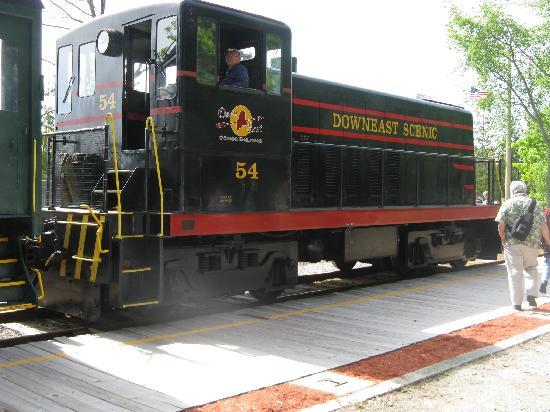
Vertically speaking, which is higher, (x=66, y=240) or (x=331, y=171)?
(x=331, y=171)

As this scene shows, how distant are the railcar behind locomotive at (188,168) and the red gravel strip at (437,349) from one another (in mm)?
2297

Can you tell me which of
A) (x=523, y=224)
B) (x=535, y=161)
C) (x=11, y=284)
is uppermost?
(x=535, y=161)

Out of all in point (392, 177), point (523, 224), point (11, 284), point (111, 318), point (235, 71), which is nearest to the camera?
point (11, 284)

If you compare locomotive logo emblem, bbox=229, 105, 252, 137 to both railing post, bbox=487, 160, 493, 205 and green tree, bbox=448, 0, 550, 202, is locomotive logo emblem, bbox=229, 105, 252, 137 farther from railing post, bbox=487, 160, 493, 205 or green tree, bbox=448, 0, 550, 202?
green tree, bbox=448, 0, 550, 202

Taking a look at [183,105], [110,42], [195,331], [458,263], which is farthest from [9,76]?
[458,263]

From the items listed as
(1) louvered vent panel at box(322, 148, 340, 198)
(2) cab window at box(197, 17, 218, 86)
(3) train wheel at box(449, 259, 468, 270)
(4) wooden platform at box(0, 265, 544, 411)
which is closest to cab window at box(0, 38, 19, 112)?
(2) cab window at box(197, 17, 218, 86)

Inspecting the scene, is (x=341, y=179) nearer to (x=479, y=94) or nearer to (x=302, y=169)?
(x=302, y=169)

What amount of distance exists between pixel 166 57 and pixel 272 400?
414 centimetres

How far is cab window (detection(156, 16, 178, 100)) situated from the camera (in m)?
6.72

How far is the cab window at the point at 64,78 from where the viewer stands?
814 centimetres

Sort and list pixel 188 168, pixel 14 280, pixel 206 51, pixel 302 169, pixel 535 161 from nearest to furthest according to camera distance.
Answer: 1. pixel 14 280
2. pixel 188 168
3. pixel 206 51
4. pixel 302 169
5. pixel 535 161

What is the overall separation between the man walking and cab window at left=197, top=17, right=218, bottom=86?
4.36 meters

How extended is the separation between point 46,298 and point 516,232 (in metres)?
6.07

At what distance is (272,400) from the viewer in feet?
14.4
